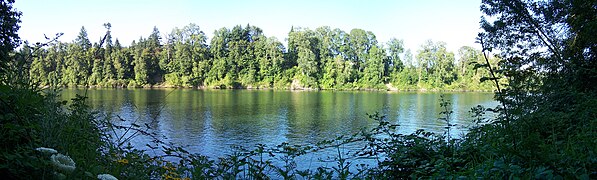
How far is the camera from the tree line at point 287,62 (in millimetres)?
73938

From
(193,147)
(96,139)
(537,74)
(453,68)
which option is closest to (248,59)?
(453,68)

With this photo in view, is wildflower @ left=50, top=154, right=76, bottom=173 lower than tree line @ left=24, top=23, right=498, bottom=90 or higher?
lower

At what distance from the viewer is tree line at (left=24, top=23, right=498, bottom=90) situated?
73.9 meters

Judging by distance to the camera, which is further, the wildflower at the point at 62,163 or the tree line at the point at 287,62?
the tree line at the point at 287,62

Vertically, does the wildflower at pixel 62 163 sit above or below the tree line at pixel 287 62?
below

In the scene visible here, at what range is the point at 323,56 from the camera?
81.1 m

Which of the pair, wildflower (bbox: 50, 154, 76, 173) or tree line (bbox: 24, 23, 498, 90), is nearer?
wildflower (bbox: 50, 154, 76, 173)

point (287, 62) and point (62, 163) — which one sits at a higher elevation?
point (287, 62)

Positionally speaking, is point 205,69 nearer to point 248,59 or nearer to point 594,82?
point 248,59

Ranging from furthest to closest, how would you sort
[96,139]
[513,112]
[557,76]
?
1. [557,76]
2. [96,139]
3. [513,112]

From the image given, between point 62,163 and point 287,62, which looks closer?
point 62,163

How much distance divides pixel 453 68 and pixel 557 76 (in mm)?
69115

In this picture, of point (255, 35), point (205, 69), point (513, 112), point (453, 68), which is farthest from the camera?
point (255, 35)

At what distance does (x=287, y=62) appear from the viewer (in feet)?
271
